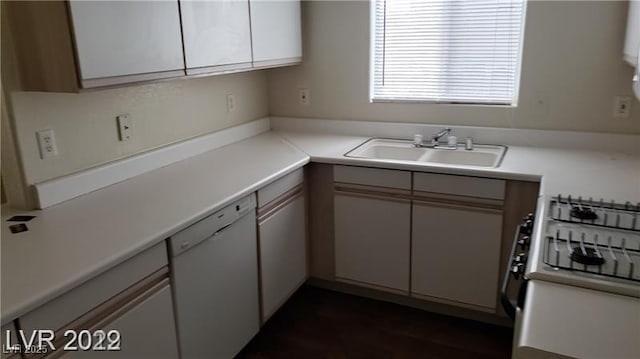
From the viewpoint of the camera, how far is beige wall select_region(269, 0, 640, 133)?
248 centimetres

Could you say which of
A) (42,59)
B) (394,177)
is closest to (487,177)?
(394,177)

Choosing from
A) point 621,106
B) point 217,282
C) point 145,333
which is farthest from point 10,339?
point 621,106

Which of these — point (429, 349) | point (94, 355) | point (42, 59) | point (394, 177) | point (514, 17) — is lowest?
point (429, 349)

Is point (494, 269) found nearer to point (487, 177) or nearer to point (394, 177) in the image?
point (487, 177)

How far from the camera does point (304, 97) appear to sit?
3.24 metres

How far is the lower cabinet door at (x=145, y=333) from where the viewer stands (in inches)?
59.0

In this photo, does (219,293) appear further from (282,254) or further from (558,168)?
(558,168)

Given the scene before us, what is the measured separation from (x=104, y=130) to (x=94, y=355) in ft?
3.35

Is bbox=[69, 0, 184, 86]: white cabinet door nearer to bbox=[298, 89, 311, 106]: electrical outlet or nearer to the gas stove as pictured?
bbox=[298, 89, 311, 106]: electrical outlet

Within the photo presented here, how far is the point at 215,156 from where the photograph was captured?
2635 millimetres

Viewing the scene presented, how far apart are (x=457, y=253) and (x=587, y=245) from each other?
1107 millimetres

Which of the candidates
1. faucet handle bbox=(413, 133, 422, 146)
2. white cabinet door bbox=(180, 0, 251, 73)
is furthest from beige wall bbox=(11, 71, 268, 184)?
faucet handle bbox=(413, 133, 422, 146)

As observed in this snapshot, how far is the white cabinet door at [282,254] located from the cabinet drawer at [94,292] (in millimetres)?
714

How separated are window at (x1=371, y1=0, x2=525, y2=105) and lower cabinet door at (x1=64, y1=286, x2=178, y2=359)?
1902mm
